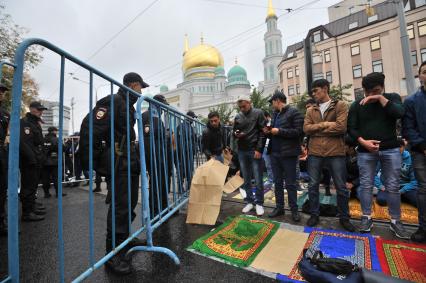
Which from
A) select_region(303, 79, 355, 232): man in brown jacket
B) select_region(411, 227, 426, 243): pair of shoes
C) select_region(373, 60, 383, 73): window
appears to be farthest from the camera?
select_region(373, 60, 383, 73): window

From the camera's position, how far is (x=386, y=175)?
10.1ft

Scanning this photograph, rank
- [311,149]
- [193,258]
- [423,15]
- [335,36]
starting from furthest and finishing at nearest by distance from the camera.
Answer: [335,36]
[423,15]
[311,149]
[193,258]

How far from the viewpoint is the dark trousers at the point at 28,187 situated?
4.08m

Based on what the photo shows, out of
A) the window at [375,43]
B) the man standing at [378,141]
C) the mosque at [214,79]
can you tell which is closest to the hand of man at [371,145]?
the man standing at [378,141]

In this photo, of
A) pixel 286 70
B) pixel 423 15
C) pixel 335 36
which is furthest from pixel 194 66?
pixel 423 15

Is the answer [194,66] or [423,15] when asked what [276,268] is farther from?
[194,66]

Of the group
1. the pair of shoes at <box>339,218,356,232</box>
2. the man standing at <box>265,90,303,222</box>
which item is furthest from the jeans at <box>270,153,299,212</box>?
the pair of shoes at <box>339,218,356,232</box>

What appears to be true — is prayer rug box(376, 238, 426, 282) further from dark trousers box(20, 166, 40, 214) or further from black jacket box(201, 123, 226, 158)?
dark trousers box(20, 166, 40, 214)

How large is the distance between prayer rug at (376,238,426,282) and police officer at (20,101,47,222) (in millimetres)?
4745

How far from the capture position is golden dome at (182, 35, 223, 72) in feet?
192

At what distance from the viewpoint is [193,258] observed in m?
2.46

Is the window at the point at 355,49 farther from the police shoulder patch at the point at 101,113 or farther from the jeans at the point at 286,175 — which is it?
the police shoulder patch at the point at 101,113

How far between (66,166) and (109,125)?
7.72m

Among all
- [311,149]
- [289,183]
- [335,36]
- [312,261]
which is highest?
[335,36]
